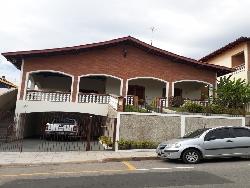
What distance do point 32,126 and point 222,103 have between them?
13150 mm

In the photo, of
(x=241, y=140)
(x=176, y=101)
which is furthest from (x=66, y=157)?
(x=176, y=101)

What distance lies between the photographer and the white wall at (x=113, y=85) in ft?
78.2

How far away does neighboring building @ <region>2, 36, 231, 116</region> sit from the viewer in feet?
66.4

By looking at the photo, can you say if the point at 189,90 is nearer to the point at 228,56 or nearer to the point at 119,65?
the point at 228,56

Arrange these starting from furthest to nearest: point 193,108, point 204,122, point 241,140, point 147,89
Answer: point 147,89, point 193,108, point 204,122, point 241,140

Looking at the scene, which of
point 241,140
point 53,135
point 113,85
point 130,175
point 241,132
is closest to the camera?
point 130,175

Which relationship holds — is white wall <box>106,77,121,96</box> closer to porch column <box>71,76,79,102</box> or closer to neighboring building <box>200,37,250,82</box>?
porch column <box>71,76,79,102</box>

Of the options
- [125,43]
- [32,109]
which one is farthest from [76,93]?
[125,43]

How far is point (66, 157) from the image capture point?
13.1 metres

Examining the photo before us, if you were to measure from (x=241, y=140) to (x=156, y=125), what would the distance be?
180 inches

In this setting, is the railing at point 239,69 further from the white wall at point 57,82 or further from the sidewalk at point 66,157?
the white wall at point 57,82

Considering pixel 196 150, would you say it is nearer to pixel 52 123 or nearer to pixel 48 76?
pixel 52 123

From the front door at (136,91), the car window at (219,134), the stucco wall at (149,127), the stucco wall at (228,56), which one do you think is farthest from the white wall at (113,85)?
the car window at (219,134)

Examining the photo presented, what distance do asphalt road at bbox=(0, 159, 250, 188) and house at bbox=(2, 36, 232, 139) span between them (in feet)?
26.0
